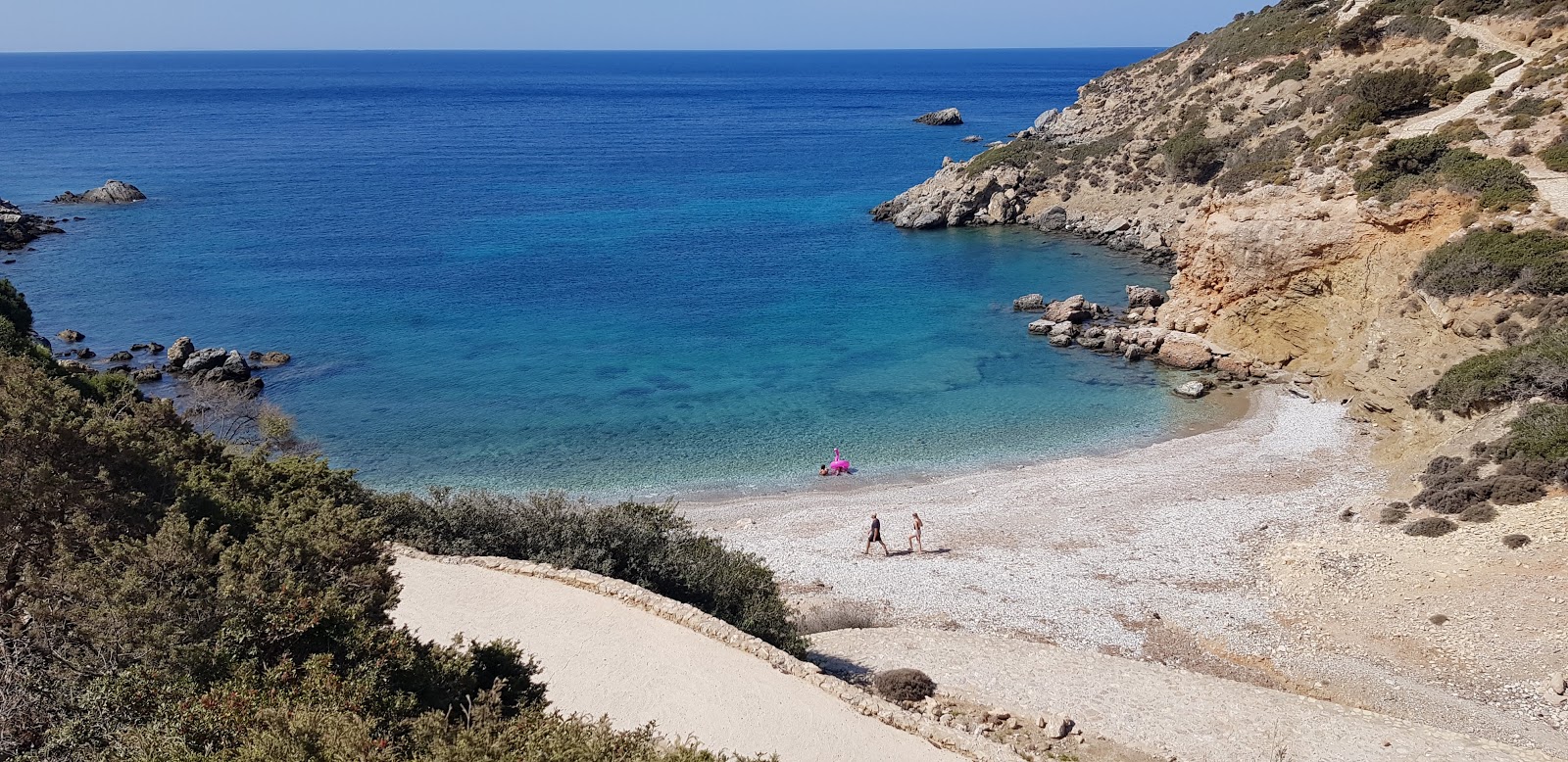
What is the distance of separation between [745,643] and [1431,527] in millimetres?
15121

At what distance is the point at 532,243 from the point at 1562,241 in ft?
158

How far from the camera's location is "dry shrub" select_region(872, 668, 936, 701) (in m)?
14.0

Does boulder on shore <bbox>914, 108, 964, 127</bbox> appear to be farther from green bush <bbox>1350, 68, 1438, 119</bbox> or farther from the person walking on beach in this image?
the person walking on beach

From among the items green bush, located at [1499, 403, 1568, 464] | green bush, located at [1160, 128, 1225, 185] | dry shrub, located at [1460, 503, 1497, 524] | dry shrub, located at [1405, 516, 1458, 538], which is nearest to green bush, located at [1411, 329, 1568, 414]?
green bush, located at [1499, 403, 1568, 464]

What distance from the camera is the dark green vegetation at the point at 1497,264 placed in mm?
23766

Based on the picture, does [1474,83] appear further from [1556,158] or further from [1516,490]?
[1516,490]

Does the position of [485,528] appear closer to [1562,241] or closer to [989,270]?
[1562,241]

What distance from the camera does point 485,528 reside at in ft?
55.7

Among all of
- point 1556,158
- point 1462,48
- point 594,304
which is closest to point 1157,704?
point 1556,158

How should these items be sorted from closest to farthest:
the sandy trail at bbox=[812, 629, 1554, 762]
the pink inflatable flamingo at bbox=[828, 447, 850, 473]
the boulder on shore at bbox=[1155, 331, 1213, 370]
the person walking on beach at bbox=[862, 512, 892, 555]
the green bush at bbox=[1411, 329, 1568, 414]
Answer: the sandy trail at bbox=[812, 629, 1554, 762], the green bush at bbox=[1411, 329, 1568, 414], the person walking on beach at bbox=[862, 512, 892, 555], the pink inflatable flamingo at bbox=[828, 447, 850, 473], the boulder on shore at bbox=[1155, 331, 1213, 370]

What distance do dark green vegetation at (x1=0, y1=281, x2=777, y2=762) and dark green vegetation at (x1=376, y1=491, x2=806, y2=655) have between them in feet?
13.6

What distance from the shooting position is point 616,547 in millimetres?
16250

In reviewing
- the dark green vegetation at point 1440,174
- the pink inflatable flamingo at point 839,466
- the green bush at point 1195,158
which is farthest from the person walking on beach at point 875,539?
the green bush at point 1195,158

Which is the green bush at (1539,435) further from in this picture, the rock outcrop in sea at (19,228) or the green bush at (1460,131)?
the rock outcrop in sea at (19,228)
